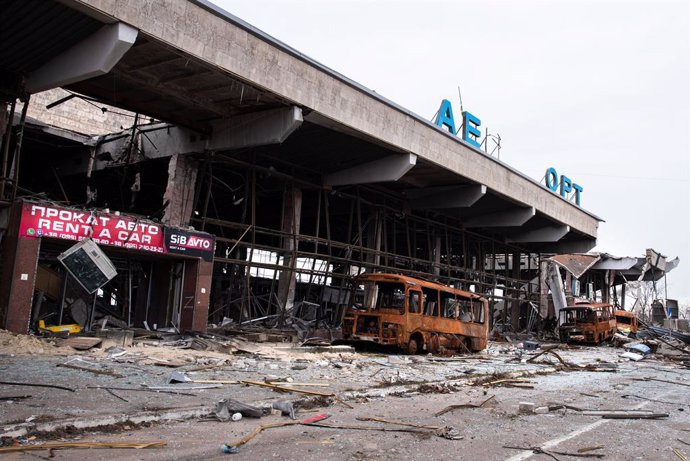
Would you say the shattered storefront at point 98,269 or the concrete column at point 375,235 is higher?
the concrete column at point 375,235

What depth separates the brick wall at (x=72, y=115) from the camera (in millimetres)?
25766

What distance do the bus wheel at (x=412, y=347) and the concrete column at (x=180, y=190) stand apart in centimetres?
815

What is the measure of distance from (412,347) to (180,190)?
9063 mm

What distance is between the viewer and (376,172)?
71.6ft

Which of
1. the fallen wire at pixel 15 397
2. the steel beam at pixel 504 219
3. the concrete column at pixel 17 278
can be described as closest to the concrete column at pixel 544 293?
the steel beam at pixel 504 219

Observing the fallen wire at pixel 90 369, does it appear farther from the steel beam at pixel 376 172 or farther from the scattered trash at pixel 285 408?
the steel beam at pixel 376 172

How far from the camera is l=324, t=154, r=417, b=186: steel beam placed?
823 inches

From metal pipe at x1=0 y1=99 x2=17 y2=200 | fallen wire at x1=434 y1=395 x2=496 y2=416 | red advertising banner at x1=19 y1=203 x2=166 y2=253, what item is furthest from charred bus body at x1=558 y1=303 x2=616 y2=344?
metal pipe at x1=0 y1=99 x2=17 y2=200

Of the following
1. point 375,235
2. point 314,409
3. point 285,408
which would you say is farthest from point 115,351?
point 375,235

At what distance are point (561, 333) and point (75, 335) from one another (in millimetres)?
24367

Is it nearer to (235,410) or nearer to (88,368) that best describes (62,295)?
→ (88,368)

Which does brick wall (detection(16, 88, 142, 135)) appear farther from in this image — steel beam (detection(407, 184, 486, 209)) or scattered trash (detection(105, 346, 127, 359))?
scattered trash (detection(105, 346, 127, 359))

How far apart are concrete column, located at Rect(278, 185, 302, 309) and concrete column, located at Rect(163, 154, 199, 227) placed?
406 centimetres

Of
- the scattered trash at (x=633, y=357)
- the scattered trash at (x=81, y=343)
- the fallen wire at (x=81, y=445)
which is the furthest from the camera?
the scattered trash at (x=633, y=357)
